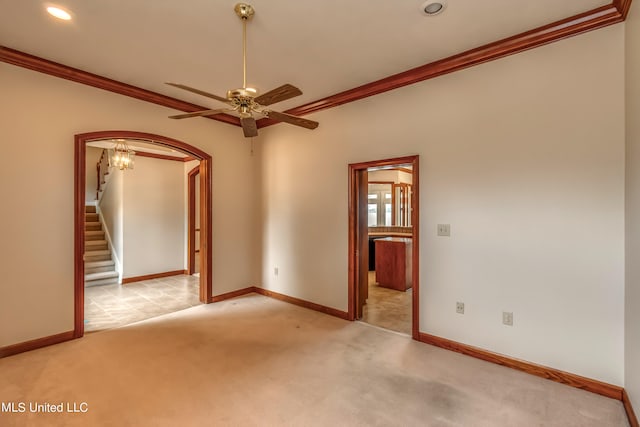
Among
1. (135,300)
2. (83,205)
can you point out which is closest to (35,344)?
(83,205)

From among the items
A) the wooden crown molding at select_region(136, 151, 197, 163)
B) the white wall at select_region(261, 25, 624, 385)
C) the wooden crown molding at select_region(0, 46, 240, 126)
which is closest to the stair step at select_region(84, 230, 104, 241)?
the wooden crown molding at select_region(136, 151, 197, 163)

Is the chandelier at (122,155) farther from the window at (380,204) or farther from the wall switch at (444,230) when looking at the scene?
the window at (380,204)

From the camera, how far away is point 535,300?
2.63 m

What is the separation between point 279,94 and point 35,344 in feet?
11.7

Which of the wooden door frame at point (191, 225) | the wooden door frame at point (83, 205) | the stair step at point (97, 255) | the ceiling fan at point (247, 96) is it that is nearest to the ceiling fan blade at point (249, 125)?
the ceiling fan at point (247, 96)

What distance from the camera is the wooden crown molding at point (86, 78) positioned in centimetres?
292

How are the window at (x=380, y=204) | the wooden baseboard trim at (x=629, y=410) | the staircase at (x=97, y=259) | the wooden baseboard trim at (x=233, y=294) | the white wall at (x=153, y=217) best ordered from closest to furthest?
the wooden baseboard trim at (x=629, y=410) → the wooden baseboard trim at (x=233, y=294) → the staircase at (x=97, y=259) → the white wall at (x=153, y=217) → the window at (x=380, y=204)

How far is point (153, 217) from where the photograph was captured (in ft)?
21.1

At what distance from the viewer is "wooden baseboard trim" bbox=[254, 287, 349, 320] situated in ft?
13.3

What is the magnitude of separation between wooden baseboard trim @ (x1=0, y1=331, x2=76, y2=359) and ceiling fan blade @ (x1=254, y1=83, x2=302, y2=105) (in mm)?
3345

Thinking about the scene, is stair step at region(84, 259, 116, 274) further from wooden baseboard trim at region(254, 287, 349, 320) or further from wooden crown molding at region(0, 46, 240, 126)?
wooden crown molding at region(0, 46, 240, 126)

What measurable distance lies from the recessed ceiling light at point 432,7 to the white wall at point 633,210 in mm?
1219

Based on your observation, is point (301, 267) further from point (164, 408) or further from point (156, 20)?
point (156, 20)

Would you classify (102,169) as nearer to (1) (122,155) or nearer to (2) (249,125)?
(1) (122,155)
